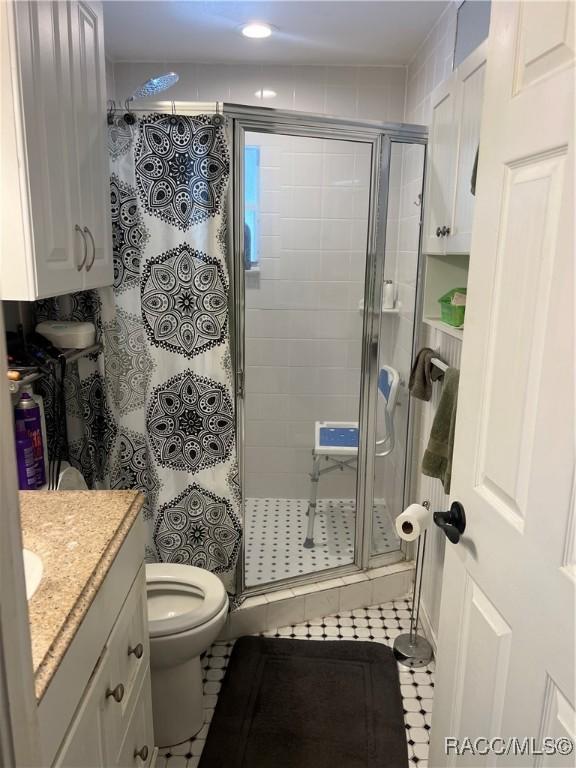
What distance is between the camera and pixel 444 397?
5.78 ft

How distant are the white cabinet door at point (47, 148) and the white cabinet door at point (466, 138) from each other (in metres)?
1.02

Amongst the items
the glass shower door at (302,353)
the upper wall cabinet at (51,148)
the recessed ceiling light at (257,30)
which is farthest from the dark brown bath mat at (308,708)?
the recessed ceiling light at (257,30)

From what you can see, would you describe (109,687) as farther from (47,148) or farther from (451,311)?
(451,311)

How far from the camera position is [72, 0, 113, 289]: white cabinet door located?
1.43m

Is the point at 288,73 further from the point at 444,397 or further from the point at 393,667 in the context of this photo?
the point at 393,667

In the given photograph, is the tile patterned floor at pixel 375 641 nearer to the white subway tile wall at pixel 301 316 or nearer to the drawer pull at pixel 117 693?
the white subway tile wall at pixel 301 316

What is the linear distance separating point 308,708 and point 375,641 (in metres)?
0.44

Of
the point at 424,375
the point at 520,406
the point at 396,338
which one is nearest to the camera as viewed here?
the point at 520,406

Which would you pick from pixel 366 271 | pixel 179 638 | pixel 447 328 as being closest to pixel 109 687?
pixel 179 638

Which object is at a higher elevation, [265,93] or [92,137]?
[265,93]

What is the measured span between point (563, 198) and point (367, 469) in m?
1.81

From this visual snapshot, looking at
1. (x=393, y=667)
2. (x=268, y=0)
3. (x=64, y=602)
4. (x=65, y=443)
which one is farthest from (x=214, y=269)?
(x=393, y=667)

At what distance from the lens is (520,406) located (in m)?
0.89

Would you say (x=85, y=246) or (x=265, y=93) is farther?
(x=265, y=93)
